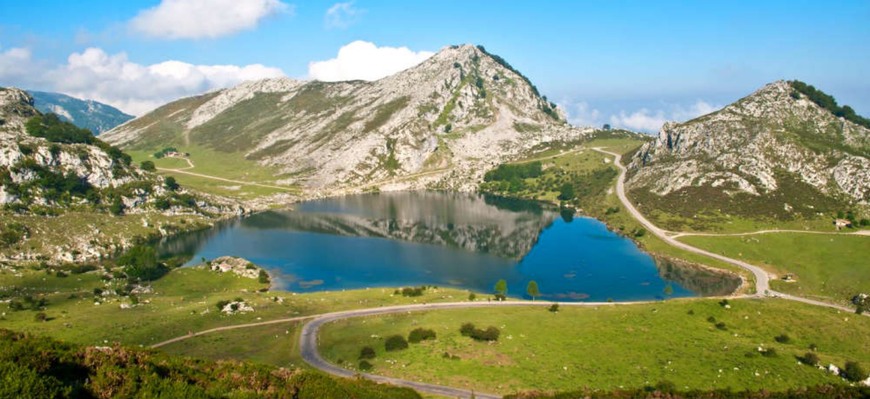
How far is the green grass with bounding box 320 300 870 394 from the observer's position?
59125 mm

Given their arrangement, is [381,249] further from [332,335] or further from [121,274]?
[332,335]

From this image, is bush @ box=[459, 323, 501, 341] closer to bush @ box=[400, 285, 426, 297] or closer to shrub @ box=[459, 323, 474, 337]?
shrub @ box=[459, 323, 474, 337]

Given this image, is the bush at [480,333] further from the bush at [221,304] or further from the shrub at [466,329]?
the bush at [221,304]

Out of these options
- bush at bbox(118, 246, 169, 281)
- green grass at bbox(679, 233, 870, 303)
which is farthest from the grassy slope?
green grass at bbox(679, 233, 870, 303)

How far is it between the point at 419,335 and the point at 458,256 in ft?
244

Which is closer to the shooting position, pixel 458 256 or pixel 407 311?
pixel 407 311

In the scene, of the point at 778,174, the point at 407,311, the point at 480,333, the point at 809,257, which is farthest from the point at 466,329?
the point at 778,174

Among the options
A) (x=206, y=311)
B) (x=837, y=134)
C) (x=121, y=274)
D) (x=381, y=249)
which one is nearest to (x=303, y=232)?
(x=381, y=249)

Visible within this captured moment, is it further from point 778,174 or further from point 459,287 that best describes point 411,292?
point 778,174

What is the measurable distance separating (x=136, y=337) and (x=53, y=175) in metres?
126

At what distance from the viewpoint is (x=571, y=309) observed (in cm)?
9050

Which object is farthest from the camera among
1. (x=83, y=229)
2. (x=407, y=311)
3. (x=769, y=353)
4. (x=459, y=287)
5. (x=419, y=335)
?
(x=83, y=229)

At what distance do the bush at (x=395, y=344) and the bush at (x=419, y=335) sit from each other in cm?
189

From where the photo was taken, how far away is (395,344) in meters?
68.8
